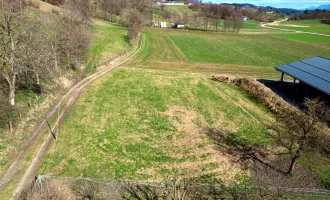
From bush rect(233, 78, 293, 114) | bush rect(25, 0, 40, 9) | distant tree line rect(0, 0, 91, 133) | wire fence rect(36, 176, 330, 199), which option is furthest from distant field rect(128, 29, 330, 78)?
wire fence rect(36, 176, 330, 199)

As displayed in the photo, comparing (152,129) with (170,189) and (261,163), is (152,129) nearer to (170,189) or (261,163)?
(170,189)

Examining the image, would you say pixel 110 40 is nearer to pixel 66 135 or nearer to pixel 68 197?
pixel 66 135

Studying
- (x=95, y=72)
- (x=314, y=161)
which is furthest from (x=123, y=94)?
(x=314, y=161)

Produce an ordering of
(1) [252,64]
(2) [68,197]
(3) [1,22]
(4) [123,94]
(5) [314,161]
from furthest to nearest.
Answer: (1) [252,64], (4) [123,94], (3) [1,22], (5) [314,161], (2) [68,197]

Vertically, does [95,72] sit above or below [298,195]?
above

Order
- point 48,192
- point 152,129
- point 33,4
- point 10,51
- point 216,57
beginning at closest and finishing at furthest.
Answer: point 48,192
point 10,51
point 152,129
point 216,57
point 33,4

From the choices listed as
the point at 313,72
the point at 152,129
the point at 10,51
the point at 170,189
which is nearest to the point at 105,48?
the point at 10,51
